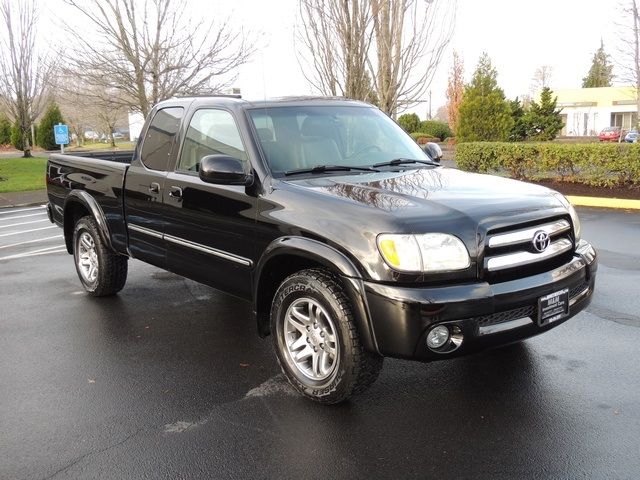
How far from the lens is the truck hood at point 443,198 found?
338 cm

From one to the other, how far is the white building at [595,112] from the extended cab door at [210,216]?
210 ft

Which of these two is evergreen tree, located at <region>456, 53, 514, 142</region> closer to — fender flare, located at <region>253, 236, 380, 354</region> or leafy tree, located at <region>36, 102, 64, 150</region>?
fender flare, located at <region>253, 236, 380, 354</region>

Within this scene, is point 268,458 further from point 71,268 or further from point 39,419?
point 71,268

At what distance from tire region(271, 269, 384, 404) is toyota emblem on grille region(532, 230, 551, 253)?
112 centimetres

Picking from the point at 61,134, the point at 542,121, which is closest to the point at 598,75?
the point at 542,121

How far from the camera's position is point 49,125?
3972 centimetres

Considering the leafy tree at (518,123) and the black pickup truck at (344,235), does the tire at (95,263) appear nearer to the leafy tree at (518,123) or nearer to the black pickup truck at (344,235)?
the black pickup truck at (344,235)

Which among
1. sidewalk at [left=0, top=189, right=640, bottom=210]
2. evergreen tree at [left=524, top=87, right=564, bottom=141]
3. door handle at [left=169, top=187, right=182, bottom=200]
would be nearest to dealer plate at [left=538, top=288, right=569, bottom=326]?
door handle at [left=169, top=187, right=182, bottom=200]

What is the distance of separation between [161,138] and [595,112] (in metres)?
67.1

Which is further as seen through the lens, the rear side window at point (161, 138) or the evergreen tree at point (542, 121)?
the evergreen tree at point (542, 121)

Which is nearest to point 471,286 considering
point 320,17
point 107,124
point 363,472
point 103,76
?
point 363,472

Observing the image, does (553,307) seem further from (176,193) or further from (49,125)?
(49,125)

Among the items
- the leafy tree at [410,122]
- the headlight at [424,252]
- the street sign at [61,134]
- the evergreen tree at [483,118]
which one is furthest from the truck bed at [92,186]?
the leafy tree at [410,122]

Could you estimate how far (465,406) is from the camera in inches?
148
